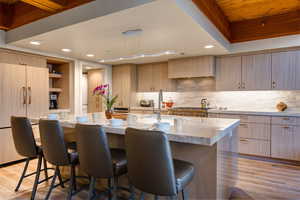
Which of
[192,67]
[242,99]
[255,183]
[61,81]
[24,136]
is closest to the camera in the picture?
[24,136]

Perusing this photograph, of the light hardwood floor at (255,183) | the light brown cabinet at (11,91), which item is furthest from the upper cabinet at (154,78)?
the light brown cabinet at (11,91)

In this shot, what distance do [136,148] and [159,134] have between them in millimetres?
228

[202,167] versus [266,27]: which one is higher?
[266,27]

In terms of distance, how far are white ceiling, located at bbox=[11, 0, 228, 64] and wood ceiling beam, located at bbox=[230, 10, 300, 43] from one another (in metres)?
0.51

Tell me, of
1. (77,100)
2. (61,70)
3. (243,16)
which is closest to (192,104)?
(243,16)

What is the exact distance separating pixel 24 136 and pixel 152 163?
1.77 meters

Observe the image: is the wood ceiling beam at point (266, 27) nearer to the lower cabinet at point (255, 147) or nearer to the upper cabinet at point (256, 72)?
the upper cabinet at point (256, 72)

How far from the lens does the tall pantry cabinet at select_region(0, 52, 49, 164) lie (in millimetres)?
3488

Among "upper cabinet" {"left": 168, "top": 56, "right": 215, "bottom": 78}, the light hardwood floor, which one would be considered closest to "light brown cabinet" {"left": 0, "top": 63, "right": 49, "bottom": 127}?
the light hardwood floor

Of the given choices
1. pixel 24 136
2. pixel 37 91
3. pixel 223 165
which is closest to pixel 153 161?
pixel 223 165

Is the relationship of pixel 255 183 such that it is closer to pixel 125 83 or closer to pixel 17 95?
pixel 125 83

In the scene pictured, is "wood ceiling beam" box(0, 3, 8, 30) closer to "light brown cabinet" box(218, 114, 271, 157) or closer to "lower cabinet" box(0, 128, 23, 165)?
"lower cabinet" box(0, 128, 23, 165)

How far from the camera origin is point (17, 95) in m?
3.66

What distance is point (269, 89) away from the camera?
4031 millimetres
